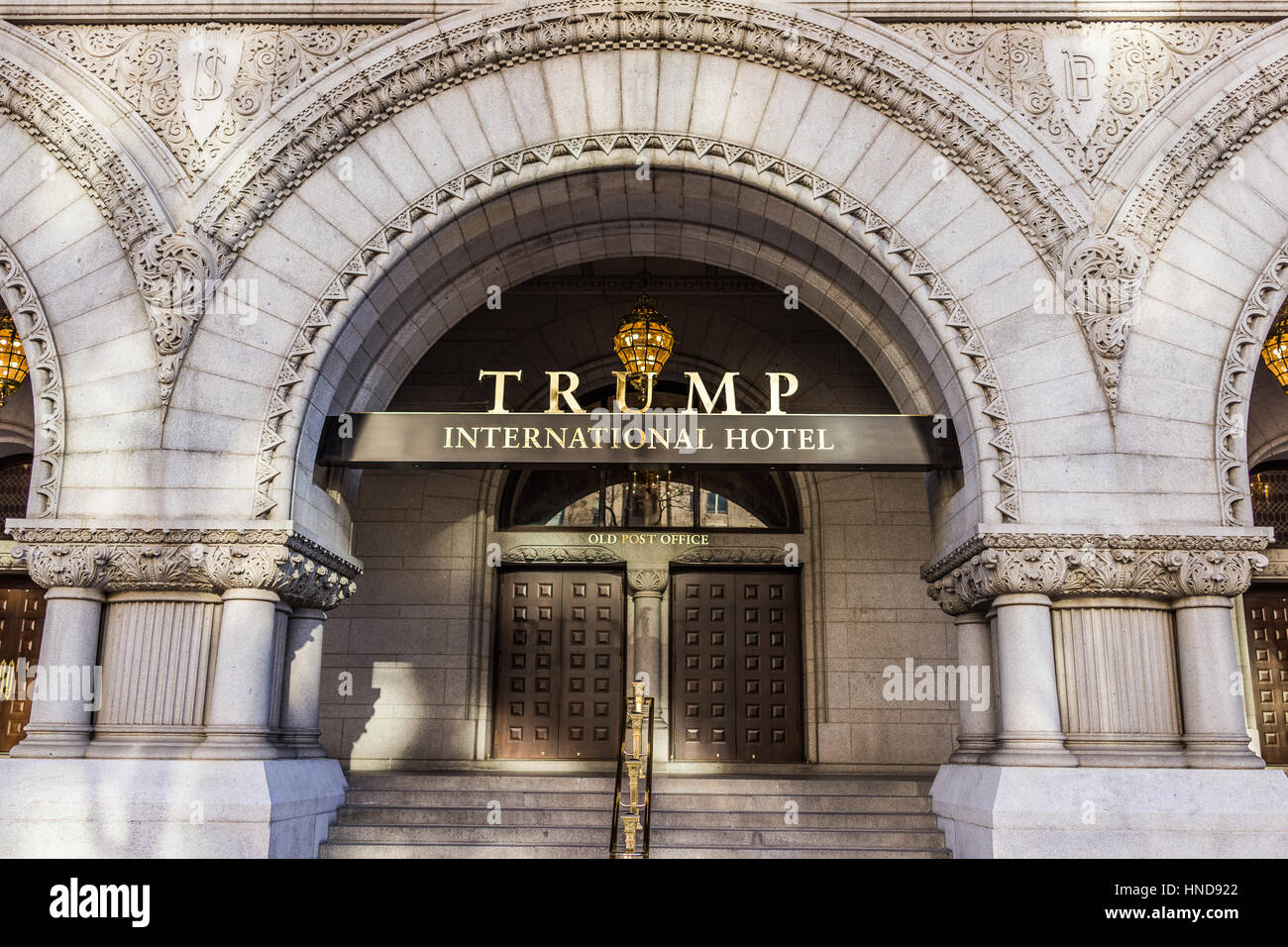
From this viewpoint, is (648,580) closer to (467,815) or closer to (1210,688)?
(467,815)

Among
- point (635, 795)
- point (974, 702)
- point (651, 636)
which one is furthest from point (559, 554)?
point (974, 702)

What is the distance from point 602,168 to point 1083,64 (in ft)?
14.8

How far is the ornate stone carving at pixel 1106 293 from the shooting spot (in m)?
8.98

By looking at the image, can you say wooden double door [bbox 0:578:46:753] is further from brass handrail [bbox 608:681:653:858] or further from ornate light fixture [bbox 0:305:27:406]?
brass handrail [bbox 608:681:653:858]

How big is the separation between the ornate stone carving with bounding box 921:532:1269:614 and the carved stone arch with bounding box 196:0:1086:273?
2502 mm

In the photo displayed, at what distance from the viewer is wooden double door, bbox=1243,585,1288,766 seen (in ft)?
45.0

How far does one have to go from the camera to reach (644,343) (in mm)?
11328

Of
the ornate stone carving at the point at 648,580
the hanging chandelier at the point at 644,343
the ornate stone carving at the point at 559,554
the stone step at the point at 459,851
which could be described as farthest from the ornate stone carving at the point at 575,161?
the ornate stone carving at the point at 648,580

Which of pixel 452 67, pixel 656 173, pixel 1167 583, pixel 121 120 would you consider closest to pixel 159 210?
pixel 121 120

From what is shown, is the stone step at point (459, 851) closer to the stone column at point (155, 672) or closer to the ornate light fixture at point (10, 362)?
the stone column at point (155, 672)

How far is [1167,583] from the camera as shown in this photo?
858 centimetres

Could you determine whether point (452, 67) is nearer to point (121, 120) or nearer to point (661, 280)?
point (121, 120)

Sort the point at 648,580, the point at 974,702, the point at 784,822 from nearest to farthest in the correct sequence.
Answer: the point at 974,702
the point at 784,822
the point at 648,580

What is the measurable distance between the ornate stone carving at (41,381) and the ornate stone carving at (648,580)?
23.4 ft
